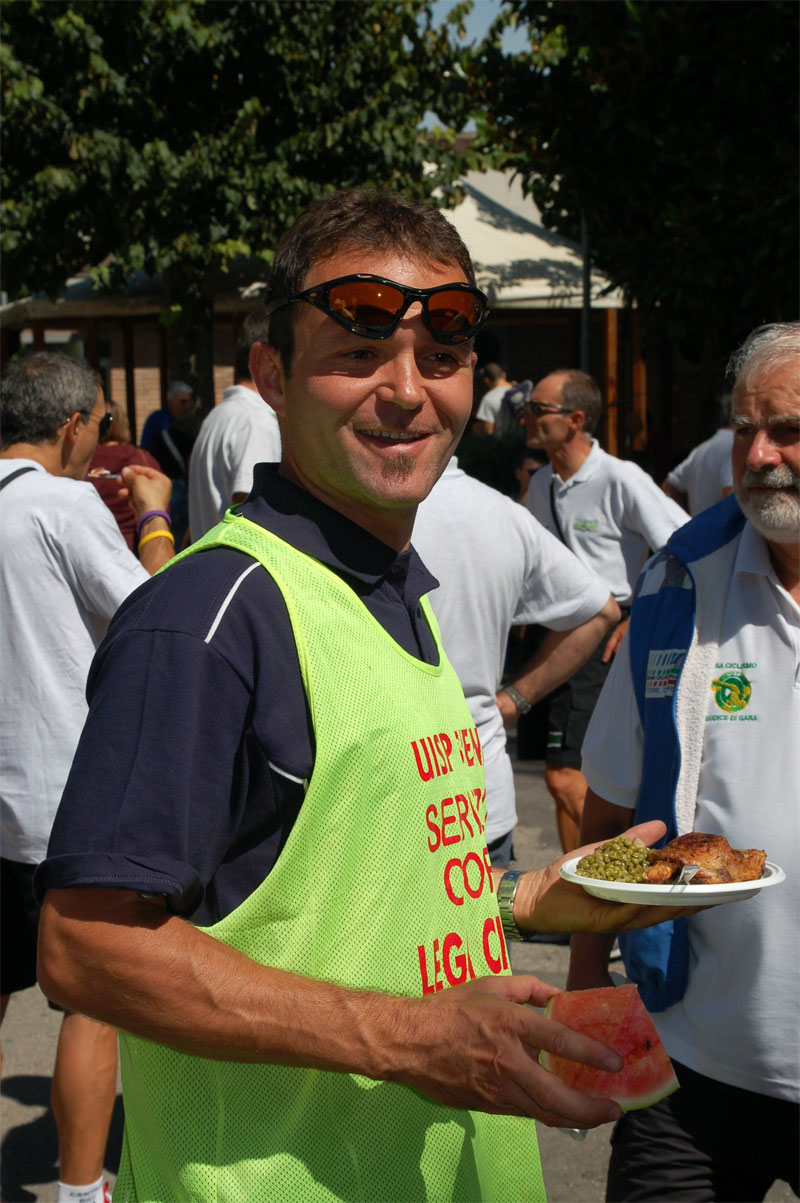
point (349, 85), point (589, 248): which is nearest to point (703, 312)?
point (589, 248)

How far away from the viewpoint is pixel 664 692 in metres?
2.50

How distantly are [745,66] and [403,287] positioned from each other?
378 inches

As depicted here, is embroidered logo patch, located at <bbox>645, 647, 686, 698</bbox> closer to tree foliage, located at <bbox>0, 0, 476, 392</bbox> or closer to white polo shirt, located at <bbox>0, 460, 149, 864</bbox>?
white polo shirt, located at <bbox>0, 460, 149, 864</bbox>

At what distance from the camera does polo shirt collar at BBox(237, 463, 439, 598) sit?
1602 millimetres

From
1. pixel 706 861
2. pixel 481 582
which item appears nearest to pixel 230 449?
pixel 481 582

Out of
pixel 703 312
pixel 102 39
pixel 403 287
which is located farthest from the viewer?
pixel 102 39

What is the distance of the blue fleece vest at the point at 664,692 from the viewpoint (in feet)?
8.15

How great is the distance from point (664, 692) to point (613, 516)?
360cm

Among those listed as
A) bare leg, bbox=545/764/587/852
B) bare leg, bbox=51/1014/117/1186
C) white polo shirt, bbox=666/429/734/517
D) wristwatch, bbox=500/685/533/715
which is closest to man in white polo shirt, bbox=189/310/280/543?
wristwatch, bbox=500/685/533/715

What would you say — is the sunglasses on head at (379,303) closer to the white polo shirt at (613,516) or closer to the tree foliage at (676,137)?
the white polo shirt at (613,516)

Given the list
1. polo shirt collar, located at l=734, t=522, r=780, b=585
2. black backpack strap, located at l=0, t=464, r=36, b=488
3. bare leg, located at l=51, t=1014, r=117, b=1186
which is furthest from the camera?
black backpack strap, located at l=0, t=464, r=36, b=488

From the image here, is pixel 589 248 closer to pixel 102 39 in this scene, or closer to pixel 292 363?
pixel 102 39

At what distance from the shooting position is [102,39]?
13.0 m

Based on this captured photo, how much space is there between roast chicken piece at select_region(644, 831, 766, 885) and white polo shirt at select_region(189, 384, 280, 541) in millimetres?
3458
